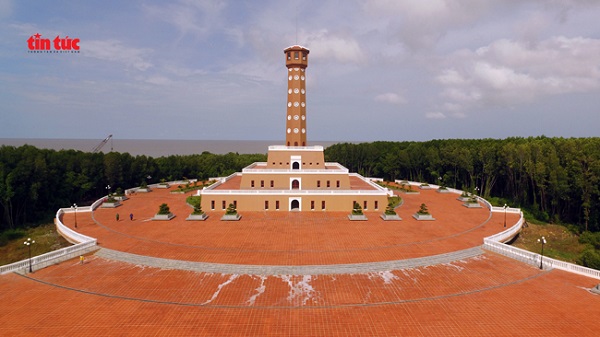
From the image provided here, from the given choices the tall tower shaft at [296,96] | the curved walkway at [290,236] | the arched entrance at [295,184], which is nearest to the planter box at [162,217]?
the curved walkway at [290,236]

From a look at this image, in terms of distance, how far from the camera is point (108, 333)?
14516 mm

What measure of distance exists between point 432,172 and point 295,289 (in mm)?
49147

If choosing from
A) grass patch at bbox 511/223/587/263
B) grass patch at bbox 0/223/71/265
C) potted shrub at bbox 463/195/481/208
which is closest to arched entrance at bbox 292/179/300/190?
potted shrub at bbox 463/195/481/208

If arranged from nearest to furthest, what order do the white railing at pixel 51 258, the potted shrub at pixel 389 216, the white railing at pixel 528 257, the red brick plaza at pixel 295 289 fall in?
the red brick plaza at pixel 295 289 → the white railing at pixel 51 258 → the white railing at pixel 528 257 → the potted shrub at pixel 389 216

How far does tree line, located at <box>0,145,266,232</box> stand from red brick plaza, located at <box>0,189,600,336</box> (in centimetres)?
1704

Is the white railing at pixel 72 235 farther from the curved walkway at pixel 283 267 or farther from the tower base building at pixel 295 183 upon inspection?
the tower base building at pixel 295 183

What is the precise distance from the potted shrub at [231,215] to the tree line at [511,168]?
36171 mm

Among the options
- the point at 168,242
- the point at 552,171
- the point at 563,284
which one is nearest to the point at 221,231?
the point at 168,242

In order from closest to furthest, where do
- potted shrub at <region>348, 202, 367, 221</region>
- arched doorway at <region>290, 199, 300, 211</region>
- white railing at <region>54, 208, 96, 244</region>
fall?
1. white railing at <region>54, 208, 96, 244</region>
2. potted shrub at <region>348, 202, 367, 221</region>
3. arched doorway at <region>290, 199, 300, 211</region>

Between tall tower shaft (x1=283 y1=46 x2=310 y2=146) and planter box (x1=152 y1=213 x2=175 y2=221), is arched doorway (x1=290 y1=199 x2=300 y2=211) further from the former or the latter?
planter box (x1=152 y1=213 x2=175 y2=221)

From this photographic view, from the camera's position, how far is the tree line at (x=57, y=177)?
38.5m

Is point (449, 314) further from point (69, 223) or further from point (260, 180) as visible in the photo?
point (69, 223)

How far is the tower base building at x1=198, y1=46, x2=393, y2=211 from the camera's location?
37.6 m

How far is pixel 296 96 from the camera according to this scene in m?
45.8
